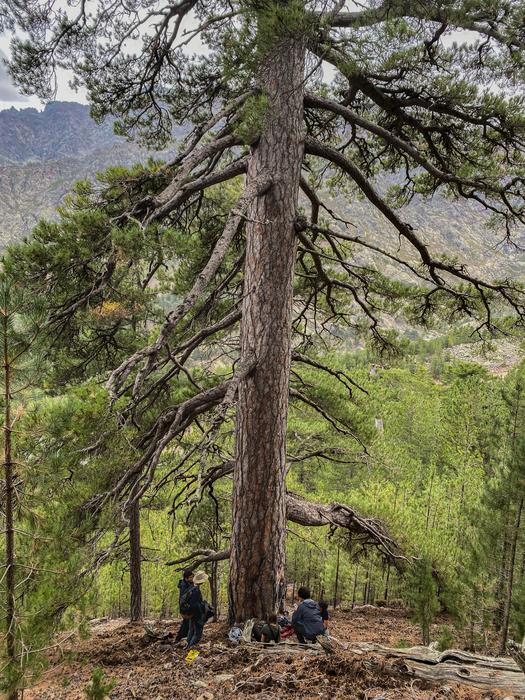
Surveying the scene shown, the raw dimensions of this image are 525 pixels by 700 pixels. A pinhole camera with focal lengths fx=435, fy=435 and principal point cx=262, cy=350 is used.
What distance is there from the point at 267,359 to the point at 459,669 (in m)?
2.68

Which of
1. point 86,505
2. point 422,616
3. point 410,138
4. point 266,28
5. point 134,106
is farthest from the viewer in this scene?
point 422,616

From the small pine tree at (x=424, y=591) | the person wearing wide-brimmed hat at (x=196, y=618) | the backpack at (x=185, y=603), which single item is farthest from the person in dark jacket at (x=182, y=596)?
the small pine tree at (x=424, y=591)

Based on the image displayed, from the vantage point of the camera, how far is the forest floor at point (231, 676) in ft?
9.11

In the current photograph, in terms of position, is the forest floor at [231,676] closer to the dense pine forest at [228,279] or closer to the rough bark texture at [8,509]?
the dense pine forest at [228,279]

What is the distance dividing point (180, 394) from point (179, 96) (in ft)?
12.2

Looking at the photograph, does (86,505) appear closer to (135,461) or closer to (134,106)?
(135,461)

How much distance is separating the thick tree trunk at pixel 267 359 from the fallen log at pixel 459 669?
1.23 meters

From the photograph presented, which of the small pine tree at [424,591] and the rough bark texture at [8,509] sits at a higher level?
the rough bark texture at [8,509]

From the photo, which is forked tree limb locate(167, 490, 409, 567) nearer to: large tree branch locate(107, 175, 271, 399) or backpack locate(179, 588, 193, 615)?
backpack locate(179, 588, 193, 615)

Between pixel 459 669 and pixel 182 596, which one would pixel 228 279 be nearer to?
pixel 182 596

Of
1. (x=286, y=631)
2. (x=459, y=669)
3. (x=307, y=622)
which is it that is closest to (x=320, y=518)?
(x=307, y=622)

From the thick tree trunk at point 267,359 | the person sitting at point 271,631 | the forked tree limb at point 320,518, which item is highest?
the thick tree trunk at point 267,359

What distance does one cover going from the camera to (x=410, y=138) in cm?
536

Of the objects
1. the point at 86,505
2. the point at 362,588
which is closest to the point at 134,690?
the point at 86,505
